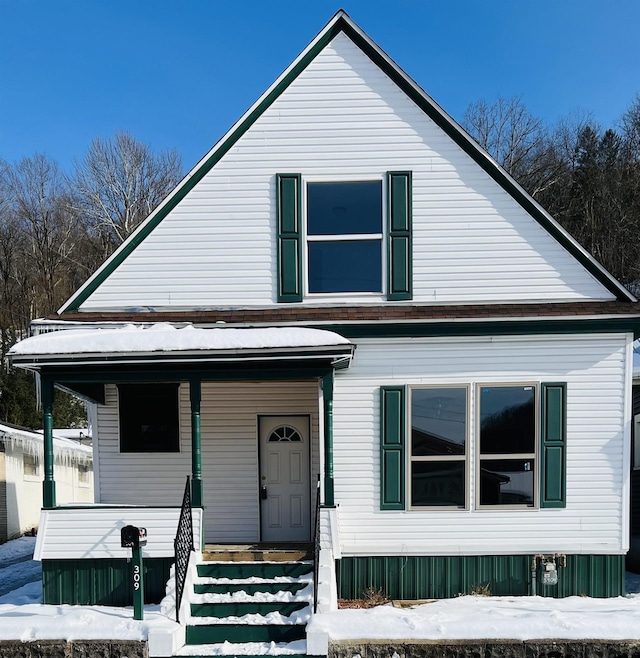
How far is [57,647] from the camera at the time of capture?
19.6 feet

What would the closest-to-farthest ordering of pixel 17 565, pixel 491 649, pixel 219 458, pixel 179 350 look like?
pixel 491 649 < pixel 179 350 < pixel 219 458 < pixel 17 565

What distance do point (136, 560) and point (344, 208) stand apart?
573 centimetres

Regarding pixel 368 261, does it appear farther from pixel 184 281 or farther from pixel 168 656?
pixel 168 656

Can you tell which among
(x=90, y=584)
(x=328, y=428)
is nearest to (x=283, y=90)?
(x=328, y=428)

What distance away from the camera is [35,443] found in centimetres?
1573

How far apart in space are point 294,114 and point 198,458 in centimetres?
548

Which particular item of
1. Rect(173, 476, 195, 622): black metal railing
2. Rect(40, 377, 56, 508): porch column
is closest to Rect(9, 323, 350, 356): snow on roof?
Rect(40, 377, 56, 508): porch column

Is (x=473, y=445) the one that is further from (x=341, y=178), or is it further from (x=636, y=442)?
(x=636, y=442)

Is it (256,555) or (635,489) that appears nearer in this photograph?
(256,555)

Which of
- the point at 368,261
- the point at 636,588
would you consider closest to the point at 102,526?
the point at 368,261

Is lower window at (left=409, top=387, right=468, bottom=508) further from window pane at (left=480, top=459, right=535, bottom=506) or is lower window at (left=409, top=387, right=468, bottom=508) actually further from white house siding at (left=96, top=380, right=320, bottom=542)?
white house siding at (left=96, top=380, right=320, bottom=542)

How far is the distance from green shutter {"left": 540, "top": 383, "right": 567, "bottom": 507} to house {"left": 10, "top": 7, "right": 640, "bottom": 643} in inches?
1.2

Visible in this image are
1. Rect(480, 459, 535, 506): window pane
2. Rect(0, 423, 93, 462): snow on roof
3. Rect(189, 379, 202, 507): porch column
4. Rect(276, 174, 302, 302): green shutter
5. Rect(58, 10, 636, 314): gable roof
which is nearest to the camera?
Rect(189, 379, 202, 507): porch column

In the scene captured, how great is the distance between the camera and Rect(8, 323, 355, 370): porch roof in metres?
7.20
